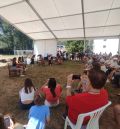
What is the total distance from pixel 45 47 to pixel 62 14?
6935mm

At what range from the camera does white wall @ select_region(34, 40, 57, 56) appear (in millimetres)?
15294

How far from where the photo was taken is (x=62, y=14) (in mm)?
8844

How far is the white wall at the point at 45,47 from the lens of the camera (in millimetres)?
15294

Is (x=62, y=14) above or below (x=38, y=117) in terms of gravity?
above

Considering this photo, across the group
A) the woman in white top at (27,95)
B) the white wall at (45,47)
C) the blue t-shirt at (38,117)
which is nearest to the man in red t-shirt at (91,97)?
the blue t-shirt at (38,117)

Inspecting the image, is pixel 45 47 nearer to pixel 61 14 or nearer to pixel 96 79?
pixel 61 14

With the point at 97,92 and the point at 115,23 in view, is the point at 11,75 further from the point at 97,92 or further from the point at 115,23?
the point at 97,92

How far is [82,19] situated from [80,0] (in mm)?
2240

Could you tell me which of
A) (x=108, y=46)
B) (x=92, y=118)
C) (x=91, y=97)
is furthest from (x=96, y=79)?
(x=108, y=46)

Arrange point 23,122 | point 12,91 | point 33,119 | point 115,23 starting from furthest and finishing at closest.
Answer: point 115,23, point 12,91, point 23,122, point 33,119

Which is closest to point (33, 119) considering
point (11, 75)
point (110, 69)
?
point (110, 69)

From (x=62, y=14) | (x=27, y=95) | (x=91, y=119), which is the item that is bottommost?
(x=27, y=95)

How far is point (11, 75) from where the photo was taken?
9.08 meters

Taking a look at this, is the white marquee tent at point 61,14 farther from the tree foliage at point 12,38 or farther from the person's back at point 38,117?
the tree foliage at point 12,38
